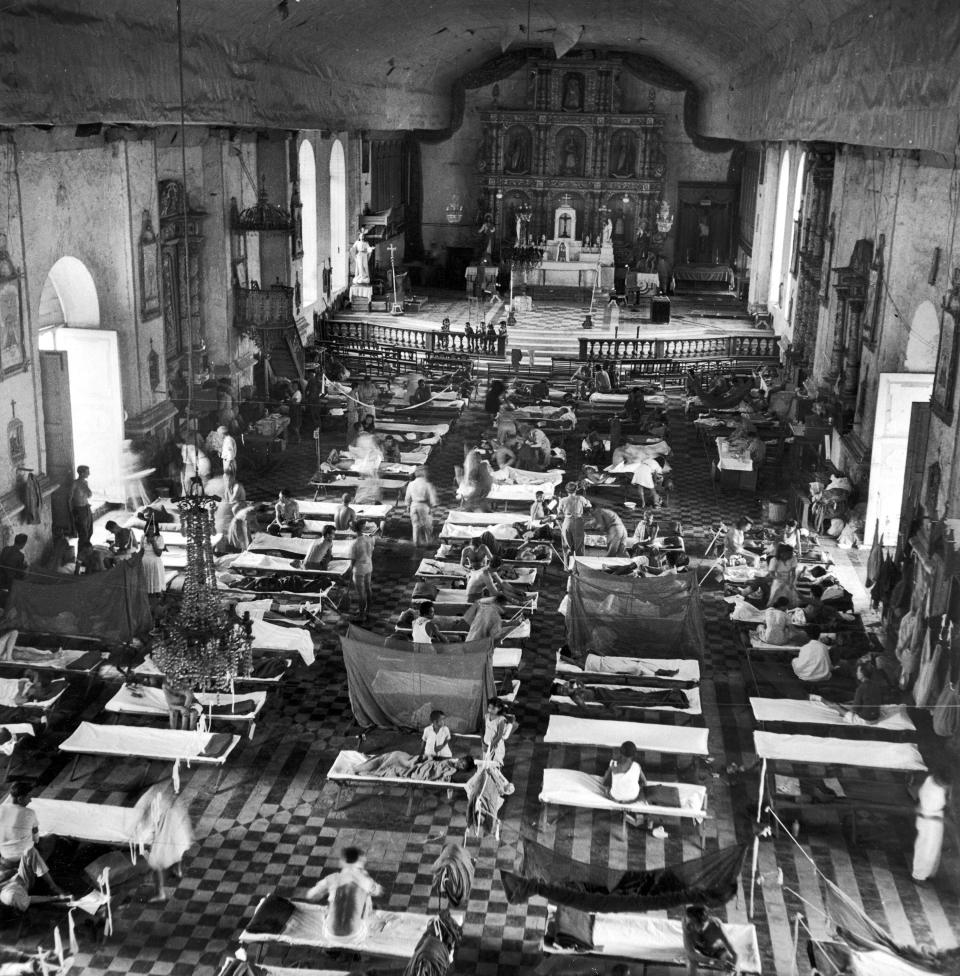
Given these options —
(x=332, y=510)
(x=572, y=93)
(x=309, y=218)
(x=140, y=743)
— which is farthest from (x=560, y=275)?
(x=140, y=743)

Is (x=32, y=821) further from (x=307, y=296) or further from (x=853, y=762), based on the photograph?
(x=307, y=296)

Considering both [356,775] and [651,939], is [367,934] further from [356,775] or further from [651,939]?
[356,775]

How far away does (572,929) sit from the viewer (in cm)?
860

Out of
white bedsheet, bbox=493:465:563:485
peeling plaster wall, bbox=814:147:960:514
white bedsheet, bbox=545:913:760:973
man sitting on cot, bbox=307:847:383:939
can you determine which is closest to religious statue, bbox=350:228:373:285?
peeling plaster wall, bbox=814:147:960:514

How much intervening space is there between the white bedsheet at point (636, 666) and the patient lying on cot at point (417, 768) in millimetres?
2225

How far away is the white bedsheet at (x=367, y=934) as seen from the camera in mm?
8438

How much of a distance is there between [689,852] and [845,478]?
30.2ft

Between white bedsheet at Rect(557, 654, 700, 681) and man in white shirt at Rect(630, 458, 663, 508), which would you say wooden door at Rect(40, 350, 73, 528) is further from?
man in white shirt at Rect(630, 458, 663, 508)

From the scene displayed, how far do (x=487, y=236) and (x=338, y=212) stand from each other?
7045 millimetres

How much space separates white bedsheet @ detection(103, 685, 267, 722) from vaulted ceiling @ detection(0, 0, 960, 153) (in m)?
5.08

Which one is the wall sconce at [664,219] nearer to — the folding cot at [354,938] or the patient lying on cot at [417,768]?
the patient lying on cot at [417,768]

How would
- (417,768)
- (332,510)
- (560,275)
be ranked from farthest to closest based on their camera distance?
(560,275), (332,510), (417,768)

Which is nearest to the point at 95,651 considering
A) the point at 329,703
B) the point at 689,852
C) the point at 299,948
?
the point at 329,703

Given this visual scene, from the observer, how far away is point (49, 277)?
1762 cm
